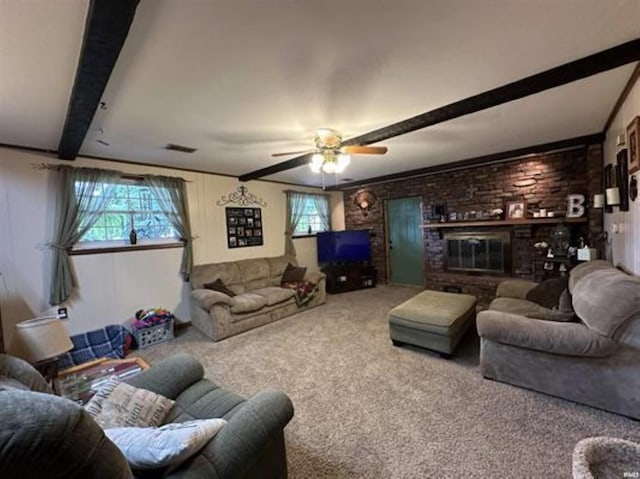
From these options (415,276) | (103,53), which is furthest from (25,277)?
(415,276)

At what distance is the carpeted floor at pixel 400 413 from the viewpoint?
5.50ft

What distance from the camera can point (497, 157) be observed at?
14.8 feet

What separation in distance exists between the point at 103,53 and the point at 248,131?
4.89 ft

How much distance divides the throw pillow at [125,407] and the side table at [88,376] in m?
0.59

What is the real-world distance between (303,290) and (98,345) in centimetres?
275

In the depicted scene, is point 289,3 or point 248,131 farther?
point 248,131

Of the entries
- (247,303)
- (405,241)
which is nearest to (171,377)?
(247,303)

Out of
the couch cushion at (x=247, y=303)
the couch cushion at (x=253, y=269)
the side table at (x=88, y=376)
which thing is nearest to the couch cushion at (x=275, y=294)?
the couch cushion at (x=247, y=303)

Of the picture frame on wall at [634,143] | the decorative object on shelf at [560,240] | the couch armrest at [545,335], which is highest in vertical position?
the picture frame on wall at [634,143]

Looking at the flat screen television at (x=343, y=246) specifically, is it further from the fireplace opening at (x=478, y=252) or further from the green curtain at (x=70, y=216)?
the green curtain at (x=70, y=216)

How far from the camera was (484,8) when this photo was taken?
4.72 ft

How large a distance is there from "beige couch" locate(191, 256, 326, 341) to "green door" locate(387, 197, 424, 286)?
2064 millimetres

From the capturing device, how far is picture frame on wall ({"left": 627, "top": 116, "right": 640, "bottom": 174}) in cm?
208

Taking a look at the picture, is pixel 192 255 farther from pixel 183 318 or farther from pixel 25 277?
pixel 25 277
